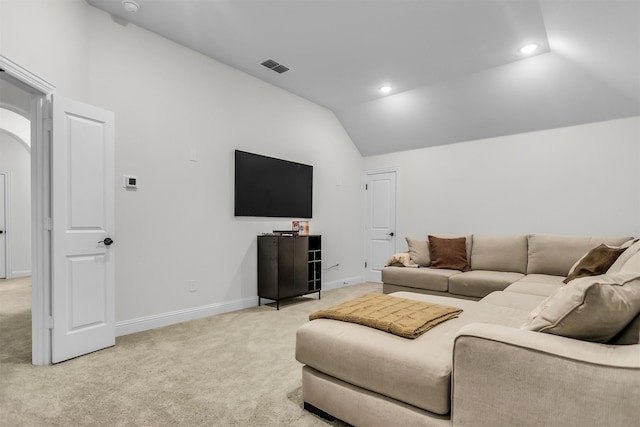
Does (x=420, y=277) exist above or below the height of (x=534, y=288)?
below

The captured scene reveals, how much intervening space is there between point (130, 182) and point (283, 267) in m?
1.88

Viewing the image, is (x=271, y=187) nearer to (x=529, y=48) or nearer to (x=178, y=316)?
(x=178, y=316)

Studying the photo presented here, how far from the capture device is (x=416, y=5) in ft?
9.33

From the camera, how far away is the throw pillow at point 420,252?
4699 millimetres

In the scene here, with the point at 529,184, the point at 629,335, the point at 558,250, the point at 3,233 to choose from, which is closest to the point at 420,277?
the point at 558,250

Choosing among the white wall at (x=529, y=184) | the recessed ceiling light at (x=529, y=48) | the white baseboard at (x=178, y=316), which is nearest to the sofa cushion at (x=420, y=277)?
the white wall at (x=529, y=184)

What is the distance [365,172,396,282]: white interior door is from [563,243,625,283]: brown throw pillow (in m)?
3.01

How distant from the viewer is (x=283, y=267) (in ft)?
13.4

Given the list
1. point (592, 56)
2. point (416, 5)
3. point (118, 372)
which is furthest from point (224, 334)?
point (592, 56)

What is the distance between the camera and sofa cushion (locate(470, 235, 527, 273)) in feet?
13.4

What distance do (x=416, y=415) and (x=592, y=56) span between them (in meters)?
3.69

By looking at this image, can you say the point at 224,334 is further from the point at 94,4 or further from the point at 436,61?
the point at 436,61

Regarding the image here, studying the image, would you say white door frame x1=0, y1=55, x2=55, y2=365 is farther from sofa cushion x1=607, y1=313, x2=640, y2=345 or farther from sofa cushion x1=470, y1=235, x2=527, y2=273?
sofa cushion x1=470, y1=235, x2=527, y2=273

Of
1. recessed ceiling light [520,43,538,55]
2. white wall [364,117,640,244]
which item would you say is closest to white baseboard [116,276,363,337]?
white wall [364,117,640,244]
